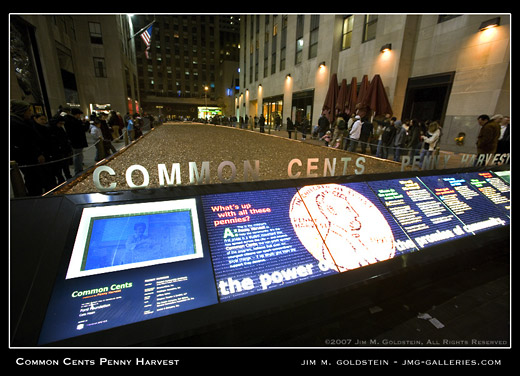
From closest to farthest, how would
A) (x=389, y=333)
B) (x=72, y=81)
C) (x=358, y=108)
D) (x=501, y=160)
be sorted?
(x=389, y=333) < (x=501, y=160) < (x=358, y=108) < (x=72, y=81)

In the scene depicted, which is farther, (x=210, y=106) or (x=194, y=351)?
(x=210, y=106)

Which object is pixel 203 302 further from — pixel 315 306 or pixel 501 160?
pixel 501 160

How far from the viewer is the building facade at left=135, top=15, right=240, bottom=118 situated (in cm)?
7500

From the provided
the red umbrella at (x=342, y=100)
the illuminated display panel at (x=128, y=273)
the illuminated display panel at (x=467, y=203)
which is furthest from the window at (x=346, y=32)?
the illuminated display panel at (x=128, y=273)

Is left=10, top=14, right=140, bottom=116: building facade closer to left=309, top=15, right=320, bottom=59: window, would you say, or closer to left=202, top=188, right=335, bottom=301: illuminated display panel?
left=202, top=188, right=335, bottom=301: illuminated display panel

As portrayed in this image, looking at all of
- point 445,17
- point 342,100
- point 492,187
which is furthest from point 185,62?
point 492,187

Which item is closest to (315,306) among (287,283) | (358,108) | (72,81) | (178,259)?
(287,283)

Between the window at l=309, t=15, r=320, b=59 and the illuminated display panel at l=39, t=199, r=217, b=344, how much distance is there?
2052 centimetres

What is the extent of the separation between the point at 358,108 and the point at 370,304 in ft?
37.9

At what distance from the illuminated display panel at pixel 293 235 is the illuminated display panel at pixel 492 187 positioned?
1945mm

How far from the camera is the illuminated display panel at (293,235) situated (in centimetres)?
178

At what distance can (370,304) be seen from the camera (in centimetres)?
215

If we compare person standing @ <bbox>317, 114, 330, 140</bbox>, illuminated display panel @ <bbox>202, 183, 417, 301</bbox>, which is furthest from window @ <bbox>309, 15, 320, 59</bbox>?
illuminated display panel @ <bbox>202, 183, 417, 301</bbox>

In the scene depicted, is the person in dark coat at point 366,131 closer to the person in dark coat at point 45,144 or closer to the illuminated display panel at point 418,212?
the illuminated display panel at point 418,212
